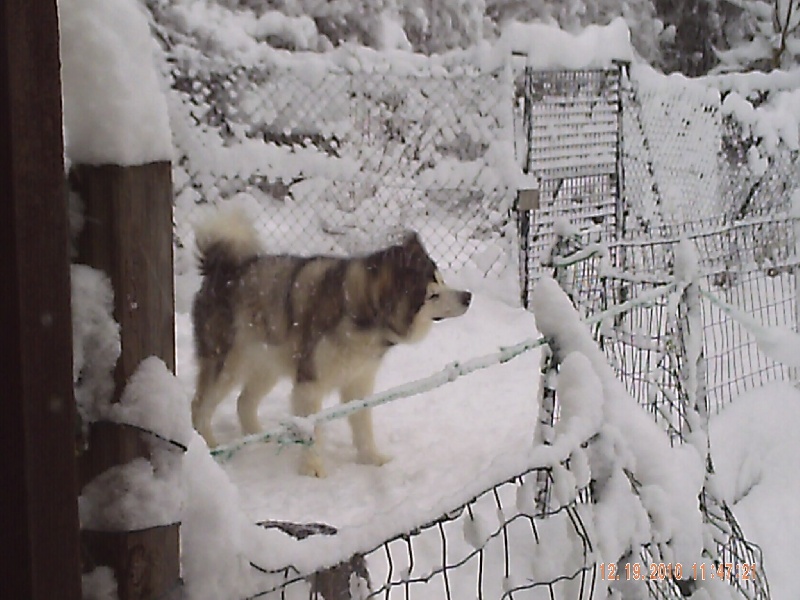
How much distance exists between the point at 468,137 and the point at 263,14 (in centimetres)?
288

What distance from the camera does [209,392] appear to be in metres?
3.62

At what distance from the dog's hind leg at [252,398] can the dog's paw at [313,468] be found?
1.47 ft

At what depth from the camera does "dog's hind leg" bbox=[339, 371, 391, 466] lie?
3422 millimetres

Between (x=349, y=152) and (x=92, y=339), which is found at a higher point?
(x=349, y=152)

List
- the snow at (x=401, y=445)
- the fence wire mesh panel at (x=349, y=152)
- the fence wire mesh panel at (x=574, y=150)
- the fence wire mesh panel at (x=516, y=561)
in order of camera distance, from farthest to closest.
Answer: the fence wire mesh panel at (x=574, y=150) < the fence wire mesh panel at (x=349, y=152) < the snow at (x=401, y=445) < the fence wire mesh panel at (x=516, y=561)

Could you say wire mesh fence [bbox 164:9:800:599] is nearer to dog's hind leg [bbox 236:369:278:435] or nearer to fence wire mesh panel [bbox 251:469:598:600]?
dog's hind leg [bbox 236:369:278:435]

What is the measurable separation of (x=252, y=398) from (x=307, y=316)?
52 cm

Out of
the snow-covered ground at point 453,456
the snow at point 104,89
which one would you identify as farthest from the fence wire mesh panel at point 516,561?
the snow at point 104,89

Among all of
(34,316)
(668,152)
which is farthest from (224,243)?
(668,152)

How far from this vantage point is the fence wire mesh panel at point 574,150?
5918 millimetres

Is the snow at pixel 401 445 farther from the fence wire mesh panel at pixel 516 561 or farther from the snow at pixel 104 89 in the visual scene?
the snow at pixel 104 89

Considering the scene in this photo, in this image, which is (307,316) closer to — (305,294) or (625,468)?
(305,294)
